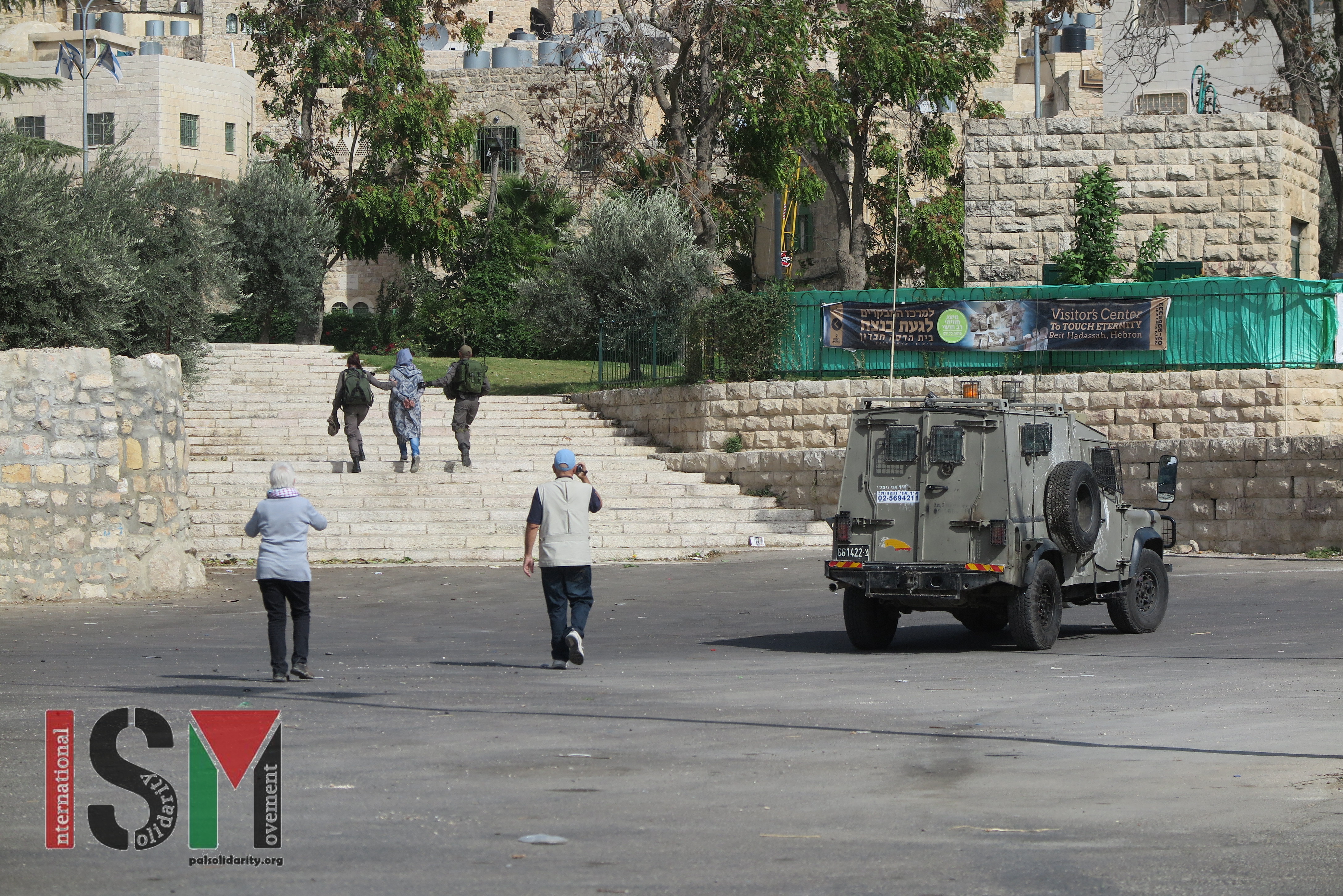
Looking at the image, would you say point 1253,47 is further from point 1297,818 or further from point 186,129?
point 1297,818

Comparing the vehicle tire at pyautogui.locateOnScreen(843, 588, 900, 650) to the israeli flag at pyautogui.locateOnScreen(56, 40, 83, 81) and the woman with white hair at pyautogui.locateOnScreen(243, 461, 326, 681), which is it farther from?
the israeli flag at pyautogui.locateOnScreen(56, 40, 83, 81)

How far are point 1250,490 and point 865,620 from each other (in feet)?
35.1

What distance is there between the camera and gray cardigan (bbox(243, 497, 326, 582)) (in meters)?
10.3

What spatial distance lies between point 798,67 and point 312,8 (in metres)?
16.3

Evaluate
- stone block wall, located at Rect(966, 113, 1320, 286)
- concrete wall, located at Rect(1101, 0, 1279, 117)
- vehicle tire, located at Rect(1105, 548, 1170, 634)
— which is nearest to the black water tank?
concrete wall, located at Rect(1101, 0, 1279, 117)

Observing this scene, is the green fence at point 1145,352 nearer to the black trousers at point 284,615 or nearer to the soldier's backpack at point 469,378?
the soldier's backpack at point 469,378

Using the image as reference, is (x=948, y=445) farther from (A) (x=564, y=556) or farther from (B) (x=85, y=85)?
(B) (x=85, y=85)

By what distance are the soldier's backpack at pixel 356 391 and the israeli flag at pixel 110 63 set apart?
36499mm

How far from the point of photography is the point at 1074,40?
76.6 m

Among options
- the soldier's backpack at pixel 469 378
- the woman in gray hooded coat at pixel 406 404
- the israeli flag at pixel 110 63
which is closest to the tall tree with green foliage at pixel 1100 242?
the soldier's backpack at pixel 469 378

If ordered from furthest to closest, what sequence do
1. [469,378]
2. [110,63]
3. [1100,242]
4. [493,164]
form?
[493,164] → [110,63] → [1100,242] → [469,378]

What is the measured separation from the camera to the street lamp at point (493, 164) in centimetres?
5369

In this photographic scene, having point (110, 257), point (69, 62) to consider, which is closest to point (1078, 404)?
point (110, 257)

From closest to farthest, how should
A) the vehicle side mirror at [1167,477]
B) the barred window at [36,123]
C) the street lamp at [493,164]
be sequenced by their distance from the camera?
1. the vehicle side mirror at [1167,477]
2. the street lamp at [493,164]
3. the barred window at [36,123]
